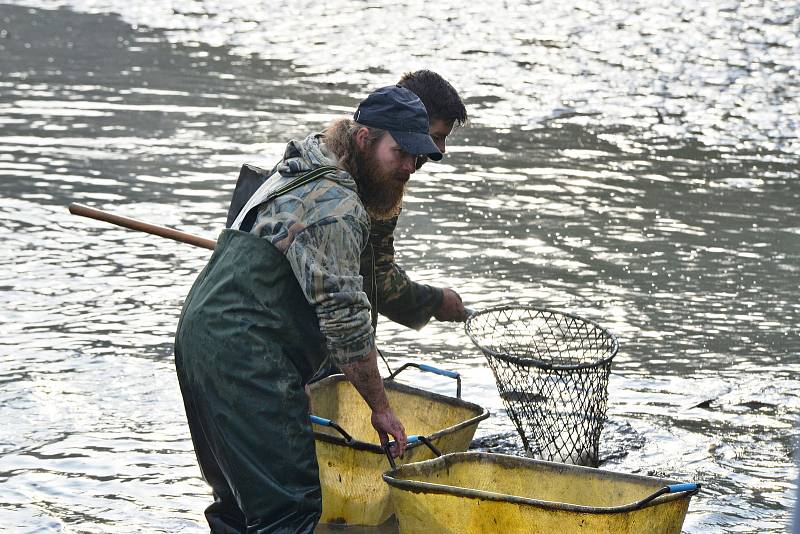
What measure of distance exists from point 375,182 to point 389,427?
90cm

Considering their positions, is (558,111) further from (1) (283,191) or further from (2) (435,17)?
(1) (283,191)

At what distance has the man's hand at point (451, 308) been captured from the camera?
6145mm

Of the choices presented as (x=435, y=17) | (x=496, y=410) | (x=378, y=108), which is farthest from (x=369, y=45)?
(x=378, y=108)

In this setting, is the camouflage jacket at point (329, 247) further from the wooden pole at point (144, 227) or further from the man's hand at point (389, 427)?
the wooden pole at point (144, 227)

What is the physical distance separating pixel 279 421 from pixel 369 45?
1370 cm

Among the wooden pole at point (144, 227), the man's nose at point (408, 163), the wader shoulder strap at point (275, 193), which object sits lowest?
the wooden pole at point (144, 227)

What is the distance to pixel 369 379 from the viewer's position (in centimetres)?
461

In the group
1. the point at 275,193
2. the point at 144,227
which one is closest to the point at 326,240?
the point at 275,193

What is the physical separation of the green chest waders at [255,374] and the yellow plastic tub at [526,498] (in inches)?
15.0

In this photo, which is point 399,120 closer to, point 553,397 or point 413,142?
point 413,142

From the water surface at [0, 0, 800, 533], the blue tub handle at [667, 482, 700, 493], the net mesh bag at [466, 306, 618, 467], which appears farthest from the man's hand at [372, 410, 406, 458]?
the water surface at [0, 0, 800, 533]

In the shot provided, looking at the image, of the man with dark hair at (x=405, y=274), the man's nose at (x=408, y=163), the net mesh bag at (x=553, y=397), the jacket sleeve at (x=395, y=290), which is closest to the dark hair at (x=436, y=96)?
the man with dark hair at (x=405, y=274)

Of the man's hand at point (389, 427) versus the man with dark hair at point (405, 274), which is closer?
the man's hand at point (389, 427)

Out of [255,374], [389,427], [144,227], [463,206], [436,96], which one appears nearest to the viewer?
[255,374]
